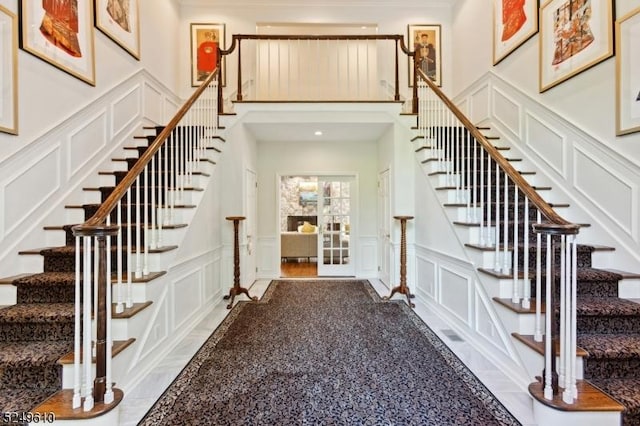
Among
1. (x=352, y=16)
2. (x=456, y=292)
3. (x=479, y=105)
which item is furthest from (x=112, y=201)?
(x=352, y=16)

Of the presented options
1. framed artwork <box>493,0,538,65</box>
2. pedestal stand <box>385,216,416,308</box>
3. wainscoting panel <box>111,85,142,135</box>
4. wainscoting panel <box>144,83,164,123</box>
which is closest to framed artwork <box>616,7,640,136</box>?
framed artwork <box>493,0,538,65</box>

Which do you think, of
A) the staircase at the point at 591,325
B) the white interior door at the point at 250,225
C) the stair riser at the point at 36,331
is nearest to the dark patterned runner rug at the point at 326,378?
the staircase at the point at 591,325

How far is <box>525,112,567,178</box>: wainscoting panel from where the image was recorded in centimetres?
325

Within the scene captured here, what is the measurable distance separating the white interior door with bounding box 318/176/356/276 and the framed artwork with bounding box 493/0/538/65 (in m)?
2.99

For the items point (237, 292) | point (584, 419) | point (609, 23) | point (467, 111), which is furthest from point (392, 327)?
point (467, 111)

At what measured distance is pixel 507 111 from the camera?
4.23 meters

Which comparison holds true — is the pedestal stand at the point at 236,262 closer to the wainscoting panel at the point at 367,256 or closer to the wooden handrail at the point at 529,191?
the wainscoting panel at the point at 367,256

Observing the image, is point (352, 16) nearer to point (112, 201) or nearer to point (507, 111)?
point (507, 111)

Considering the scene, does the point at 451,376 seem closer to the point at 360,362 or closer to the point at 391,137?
the point at 360,362

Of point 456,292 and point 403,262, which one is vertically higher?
point 403,262

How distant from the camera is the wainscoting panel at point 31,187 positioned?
2484 mm

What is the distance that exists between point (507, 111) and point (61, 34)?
5058 mm

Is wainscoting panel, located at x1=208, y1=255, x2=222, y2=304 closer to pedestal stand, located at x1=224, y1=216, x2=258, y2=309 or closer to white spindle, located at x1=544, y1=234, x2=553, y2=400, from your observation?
pedestal stand, located at x1=224, y1=216, x2=258, y2=309

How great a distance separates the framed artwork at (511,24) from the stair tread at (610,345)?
11.1 feet
